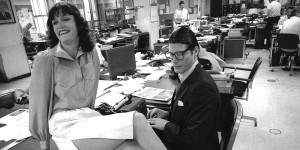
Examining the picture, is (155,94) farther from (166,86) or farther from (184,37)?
(184,37)

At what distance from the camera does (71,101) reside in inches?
54.4

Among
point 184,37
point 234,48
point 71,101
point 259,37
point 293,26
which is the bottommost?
point 234,48

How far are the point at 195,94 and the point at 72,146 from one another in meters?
0.74

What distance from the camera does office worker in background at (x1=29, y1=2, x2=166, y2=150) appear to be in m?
1.21

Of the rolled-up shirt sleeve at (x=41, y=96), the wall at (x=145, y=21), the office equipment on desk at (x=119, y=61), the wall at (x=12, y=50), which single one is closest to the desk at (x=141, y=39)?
the wall at (x=145, y=21)

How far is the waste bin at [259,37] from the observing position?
7284mm

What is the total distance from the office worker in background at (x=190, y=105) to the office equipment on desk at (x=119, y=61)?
3.75 ft

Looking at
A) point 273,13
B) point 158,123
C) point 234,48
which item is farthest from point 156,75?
point 273,13

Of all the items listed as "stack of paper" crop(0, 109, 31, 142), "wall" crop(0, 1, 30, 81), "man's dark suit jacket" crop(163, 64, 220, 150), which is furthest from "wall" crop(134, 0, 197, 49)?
"man's dark suit jacket" crop(163, 64, 220, 150)

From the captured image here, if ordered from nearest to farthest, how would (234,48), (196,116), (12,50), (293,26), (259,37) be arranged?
(196,116), (293,26), (12,50), (234,48), (259,37)

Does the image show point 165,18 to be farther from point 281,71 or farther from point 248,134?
point 248,134

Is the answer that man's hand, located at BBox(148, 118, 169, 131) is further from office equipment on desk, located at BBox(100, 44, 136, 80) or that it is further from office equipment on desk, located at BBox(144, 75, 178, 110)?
office equipment on desk, located at BBox(100, 44, 136, 80)

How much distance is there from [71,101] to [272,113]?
2994 millimetres

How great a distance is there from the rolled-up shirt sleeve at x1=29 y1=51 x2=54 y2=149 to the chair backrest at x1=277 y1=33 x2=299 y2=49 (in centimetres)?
487
